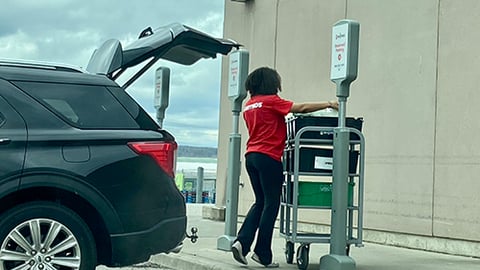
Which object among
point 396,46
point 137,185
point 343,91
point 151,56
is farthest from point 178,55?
point 137,185

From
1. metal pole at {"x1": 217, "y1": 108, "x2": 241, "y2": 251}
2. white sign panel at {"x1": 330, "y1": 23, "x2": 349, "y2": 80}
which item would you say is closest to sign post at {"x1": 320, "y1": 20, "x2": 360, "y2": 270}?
white sign panel at {"x1": 330, "y1": 23, "x2": 349, "y2": 80}

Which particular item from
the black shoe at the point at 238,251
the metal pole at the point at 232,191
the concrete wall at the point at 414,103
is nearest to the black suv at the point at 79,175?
the black shoe at the point at 238,251

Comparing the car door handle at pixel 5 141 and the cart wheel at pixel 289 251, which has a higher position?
the car door handle at pixel 5 141

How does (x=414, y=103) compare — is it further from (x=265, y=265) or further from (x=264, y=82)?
(x=265, y=265)

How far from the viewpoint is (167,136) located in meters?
6.66

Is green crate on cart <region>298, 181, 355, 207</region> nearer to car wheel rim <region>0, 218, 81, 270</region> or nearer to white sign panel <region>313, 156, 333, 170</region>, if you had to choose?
Answer: white sign panel <region>313, 156, 333, 170</region>

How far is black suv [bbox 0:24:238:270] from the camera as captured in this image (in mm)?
6008

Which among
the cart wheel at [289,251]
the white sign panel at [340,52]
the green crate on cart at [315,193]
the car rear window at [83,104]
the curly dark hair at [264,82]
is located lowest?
the cart wheel at [289,251]

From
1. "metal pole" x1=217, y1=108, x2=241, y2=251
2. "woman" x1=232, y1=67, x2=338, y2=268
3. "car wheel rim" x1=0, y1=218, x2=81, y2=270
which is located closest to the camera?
"car wheel rim" x1=0, y1=218, x2=81, y2=270

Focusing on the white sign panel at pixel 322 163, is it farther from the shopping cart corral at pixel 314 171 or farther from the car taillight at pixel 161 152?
the car taillight at pixel 161 152

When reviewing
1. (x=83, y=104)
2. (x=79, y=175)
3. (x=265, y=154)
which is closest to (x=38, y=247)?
(x=79, y=175)

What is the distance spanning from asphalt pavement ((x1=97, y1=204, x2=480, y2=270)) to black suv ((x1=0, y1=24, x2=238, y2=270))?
1816 mm

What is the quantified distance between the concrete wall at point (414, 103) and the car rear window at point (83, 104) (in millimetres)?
4404

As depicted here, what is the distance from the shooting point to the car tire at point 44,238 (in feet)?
19.6
